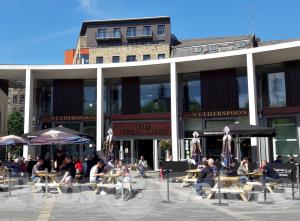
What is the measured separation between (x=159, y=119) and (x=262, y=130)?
43.3ft

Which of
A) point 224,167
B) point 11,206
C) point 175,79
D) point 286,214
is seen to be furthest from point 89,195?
point 175,79

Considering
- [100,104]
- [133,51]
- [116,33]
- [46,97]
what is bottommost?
[100,104]

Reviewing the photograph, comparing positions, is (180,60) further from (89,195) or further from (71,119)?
(89,195)

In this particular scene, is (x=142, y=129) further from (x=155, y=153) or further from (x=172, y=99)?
(x=172, y=99)

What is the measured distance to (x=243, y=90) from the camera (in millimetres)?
26516

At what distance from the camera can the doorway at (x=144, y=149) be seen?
28312 millimetres

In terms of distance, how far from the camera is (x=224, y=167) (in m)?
15.1

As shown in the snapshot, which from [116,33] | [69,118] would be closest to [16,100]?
[116,33]

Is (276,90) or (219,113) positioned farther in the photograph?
(219,113)

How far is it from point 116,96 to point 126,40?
28.2 meters

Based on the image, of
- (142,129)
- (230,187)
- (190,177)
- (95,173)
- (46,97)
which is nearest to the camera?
(230,187)

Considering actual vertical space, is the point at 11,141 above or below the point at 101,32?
below

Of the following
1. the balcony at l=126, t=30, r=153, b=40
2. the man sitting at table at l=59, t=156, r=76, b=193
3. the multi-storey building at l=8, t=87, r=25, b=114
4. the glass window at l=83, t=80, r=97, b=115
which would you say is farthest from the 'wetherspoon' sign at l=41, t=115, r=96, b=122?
the multi-storey building at l=8, t=87, r=25, b=114

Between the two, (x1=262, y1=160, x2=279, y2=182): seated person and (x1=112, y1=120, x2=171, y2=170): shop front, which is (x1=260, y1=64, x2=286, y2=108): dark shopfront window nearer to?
(x1=112, y1=120, x2=171, y2=170): shop front
